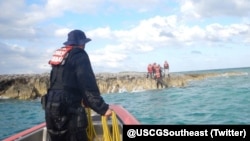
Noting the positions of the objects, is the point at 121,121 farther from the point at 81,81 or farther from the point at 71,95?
the point at 81,81

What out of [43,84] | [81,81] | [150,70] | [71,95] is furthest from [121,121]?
[150,70]

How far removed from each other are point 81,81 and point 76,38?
1.96ft

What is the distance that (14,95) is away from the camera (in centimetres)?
3172

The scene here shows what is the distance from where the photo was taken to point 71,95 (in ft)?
12.8

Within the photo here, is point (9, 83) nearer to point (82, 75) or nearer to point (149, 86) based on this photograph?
point (149, 86)

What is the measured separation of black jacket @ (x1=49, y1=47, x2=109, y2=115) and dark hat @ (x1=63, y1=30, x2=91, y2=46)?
136 millimetres

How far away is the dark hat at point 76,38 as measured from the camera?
4.04 m

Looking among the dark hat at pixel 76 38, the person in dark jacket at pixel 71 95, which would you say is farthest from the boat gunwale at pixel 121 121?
the dark hat at pixel 76 38

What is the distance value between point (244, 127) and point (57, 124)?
2781 millimetres

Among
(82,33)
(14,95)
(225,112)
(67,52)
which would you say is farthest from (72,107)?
(14,95)

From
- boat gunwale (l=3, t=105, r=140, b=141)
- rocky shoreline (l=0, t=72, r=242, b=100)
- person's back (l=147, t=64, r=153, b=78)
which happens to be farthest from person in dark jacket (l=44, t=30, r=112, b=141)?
person's back (l=147, t=64, r=153, b=78)

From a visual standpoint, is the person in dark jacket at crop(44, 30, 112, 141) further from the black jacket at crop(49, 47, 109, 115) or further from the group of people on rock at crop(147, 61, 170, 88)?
the group of people on rock at crop(147, 61, 170, 88)

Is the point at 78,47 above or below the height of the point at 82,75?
above

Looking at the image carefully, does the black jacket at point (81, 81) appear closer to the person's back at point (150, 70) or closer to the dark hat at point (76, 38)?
the dark hat at point (76, 38)
